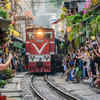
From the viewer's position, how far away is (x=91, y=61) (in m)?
9.99

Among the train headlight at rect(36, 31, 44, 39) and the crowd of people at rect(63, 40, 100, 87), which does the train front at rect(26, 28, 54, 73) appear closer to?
the train headlight at rect(36, 31, 44, 39)

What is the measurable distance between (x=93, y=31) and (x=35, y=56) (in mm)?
6253

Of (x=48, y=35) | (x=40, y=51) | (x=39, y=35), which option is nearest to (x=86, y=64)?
(x=40, y=51)

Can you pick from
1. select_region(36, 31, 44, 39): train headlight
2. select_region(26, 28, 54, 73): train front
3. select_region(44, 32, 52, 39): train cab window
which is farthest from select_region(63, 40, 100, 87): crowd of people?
select_region(36, 31, 44, 39): train headlight

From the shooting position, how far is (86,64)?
11.7 meters

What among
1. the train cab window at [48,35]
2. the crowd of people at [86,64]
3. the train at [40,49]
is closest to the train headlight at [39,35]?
the train at [40,49]

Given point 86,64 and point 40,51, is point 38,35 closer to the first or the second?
point 40,51

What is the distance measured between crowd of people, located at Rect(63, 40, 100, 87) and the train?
393 centimetres

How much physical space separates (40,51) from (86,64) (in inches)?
219

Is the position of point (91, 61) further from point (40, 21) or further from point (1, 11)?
point (40, 21)

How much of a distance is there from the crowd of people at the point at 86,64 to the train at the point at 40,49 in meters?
3.93

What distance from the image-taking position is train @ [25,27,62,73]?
16.6 m

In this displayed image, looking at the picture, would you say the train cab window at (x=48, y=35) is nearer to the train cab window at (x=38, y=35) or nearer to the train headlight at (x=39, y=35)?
the train cab window at (x=38, y=35)

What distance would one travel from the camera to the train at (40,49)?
16.6 m
